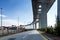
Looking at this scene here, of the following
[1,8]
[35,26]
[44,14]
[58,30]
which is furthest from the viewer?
[35,26]

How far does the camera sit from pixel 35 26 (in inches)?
6225

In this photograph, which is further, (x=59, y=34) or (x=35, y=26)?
(x=35, y=26)

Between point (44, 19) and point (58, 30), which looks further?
point (44, 19)

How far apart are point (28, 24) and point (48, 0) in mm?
111006

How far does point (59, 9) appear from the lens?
93.1 feet

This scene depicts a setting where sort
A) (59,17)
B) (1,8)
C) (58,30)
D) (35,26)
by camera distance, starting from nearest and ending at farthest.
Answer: (58,30) < (59,17) < (1,8) < (35,26)

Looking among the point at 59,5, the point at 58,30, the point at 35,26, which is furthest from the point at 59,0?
the point at 35,26

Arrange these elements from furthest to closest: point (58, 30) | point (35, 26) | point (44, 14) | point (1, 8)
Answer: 1. point (35, 26)
2. point (44, 14)
3. point (1, 8)
4. point (58, 30)

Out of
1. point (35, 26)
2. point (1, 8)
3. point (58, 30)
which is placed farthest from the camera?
point (35, 26)

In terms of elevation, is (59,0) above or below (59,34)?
above


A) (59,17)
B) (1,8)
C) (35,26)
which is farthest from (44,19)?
(35,26)

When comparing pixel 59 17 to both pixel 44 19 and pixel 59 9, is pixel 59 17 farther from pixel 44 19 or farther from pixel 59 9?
pixel 44 19

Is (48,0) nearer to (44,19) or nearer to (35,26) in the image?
(44,19)

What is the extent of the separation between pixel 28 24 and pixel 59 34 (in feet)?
430
